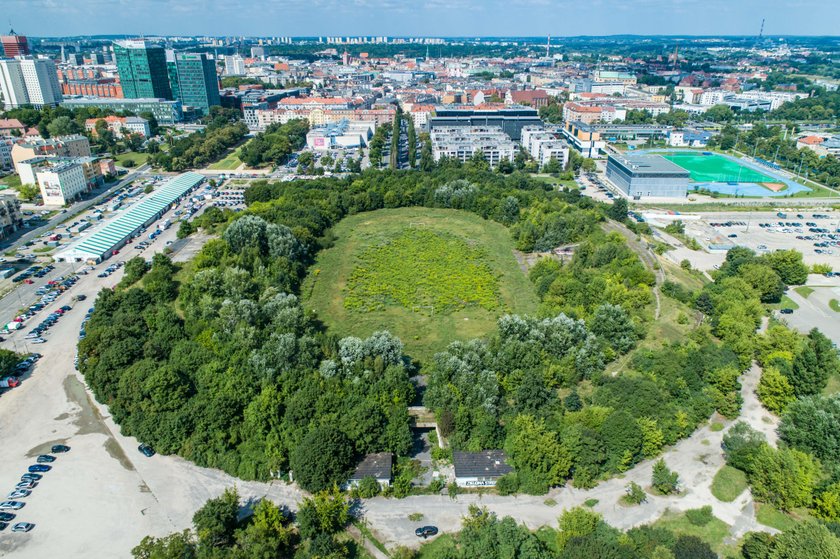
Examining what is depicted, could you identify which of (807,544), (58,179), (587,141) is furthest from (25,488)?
(587,141)

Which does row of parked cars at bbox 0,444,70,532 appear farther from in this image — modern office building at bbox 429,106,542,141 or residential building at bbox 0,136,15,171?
modern office building at bbox 429,106,542,141

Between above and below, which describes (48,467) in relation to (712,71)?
below

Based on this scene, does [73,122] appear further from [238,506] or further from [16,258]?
[238,506]

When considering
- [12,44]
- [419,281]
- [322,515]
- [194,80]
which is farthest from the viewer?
[12,44]

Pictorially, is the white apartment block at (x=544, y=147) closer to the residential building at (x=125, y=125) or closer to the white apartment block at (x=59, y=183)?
the white apartment block at (x=59, y=183)

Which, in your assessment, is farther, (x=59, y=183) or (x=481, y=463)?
(x=59, y=183)

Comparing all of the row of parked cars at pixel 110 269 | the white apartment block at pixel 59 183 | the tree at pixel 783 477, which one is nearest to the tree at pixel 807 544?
the tree at pixel 783 477

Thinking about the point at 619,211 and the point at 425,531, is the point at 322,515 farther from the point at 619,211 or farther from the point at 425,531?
the point at 619,211

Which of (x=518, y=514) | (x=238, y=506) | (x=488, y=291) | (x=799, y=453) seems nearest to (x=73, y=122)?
(x=488, y=291)
